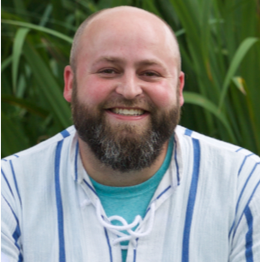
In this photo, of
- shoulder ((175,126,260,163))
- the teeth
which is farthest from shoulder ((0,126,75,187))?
shoulder ((175,126,260,163))

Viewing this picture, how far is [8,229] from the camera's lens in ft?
3.74

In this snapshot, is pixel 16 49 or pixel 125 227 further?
pixel 16 49

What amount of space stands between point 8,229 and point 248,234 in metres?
Result: 0.60

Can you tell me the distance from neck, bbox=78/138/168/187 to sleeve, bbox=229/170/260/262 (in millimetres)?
263

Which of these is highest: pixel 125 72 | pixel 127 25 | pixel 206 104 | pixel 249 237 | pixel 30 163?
pixel 127 25

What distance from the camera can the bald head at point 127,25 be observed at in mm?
1209

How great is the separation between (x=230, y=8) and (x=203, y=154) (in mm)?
668

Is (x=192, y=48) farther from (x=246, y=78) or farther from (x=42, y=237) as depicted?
(x=42, y=237)

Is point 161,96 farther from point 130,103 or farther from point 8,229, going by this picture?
point 8,229

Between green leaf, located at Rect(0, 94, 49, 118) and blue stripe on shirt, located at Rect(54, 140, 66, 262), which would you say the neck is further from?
green leaf, located at Rect(0, 94, 49, 118)

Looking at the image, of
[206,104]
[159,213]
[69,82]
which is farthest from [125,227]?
[206,104]

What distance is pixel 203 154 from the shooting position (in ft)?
4.03

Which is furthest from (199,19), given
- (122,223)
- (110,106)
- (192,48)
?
(122,223)

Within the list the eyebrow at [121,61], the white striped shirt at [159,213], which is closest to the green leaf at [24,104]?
the white striped shirt at [159,213]
